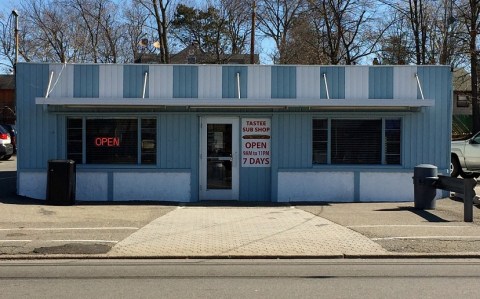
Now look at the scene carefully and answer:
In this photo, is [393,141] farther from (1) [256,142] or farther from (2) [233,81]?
(2) [233,81]

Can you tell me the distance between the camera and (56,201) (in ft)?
45.4

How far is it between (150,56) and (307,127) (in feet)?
98.0

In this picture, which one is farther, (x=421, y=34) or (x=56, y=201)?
(x=421, y=34)

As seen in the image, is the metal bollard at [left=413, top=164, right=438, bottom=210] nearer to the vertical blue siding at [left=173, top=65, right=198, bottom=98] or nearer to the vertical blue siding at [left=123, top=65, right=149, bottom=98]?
the vertical blue siding at [left=173, top=65, right=198, bottom=98]

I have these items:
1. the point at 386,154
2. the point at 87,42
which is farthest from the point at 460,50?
the point at 87,42

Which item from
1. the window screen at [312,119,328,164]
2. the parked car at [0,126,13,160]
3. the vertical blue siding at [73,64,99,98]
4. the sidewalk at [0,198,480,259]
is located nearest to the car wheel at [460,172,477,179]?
the sidewalk at [0,198,480,259]

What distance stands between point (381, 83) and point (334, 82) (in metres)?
1.25

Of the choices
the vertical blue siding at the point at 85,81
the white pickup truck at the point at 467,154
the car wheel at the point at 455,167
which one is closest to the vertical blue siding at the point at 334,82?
the vertical blue siding at the point at 85,81

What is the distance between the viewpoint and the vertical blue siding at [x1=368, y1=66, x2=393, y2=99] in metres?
14.8

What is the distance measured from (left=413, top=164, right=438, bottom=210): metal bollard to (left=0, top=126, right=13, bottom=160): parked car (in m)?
19.2

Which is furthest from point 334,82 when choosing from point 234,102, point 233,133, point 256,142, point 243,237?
point 243,237

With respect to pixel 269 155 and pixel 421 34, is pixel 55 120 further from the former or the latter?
pixel 421 34

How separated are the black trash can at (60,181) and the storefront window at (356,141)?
20.6 ft

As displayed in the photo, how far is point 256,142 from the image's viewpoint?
1495 centimetres
